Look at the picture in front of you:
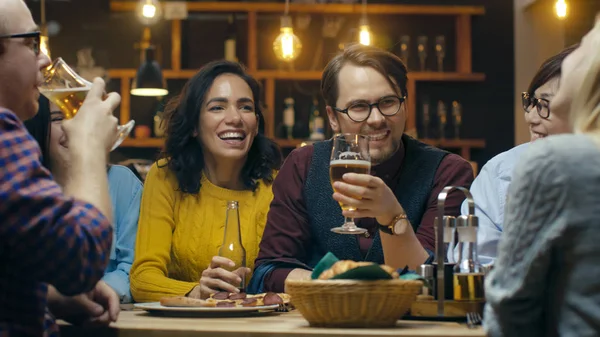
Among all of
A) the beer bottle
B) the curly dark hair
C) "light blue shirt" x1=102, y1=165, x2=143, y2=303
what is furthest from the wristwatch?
"light blue shirt" x1=102, y1=165, x2=143, y2=303

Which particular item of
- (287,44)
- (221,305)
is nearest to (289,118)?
(287,44)

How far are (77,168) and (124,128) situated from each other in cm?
24

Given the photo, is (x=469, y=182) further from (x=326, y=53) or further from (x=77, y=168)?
(x=326, y=53)

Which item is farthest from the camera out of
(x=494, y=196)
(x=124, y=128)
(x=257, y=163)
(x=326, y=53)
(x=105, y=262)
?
(x=326, y=53)

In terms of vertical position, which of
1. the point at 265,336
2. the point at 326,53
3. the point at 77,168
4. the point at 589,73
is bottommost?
the point at 265,336

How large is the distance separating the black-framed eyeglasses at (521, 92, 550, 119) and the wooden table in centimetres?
109

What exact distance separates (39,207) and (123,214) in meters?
1.92

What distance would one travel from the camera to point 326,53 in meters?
7.00

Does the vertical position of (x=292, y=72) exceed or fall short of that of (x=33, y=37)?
it exceeds it

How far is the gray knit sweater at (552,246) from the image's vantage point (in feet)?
4.40

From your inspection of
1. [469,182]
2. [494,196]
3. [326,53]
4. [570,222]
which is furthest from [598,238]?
[326,53]

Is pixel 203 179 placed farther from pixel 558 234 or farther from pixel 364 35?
pixel 364 35

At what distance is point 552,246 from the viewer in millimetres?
1379

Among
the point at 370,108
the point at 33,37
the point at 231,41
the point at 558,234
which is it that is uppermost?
the point at 231,41
